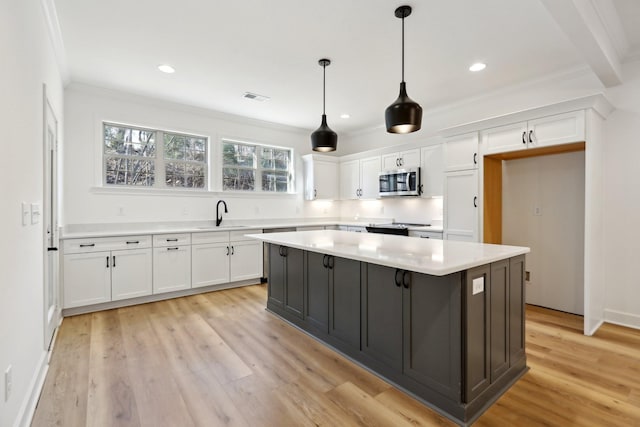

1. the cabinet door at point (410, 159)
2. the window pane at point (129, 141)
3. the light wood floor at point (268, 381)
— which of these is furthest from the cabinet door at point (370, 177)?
the window pane at point (129, 141)

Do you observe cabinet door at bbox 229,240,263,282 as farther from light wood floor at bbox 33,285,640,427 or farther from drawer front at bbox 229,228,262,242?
light wood floor at bbox 33,285,640,427

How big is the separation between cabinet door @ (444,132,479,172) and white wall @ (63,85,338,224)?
3056 mm

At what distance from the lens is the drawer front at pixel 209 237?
4406mm

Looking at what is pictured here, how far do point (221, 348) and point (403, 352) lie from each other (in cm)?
158

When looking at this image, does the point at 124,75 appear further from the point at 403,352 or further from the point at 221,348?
the point at 403,352

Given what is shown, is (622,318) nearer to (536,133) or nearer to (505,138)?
(536,133)

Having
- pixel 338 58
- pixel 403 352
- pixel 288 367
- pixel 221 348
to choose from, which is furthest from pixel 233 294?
pixel 338 58

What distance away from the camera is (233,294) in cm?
446

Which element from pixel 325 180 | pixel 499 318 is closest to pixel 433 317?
pixel 499 318

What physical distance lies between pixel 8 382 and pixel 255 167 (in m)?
4.50

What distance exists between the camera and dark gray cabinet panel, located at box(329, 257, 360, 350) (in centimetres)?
249

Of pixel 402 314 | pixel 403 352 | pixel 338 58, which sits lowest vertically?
pixel 403 352

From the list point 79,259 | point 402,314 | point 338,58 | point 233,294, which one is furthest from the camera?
point 233,294

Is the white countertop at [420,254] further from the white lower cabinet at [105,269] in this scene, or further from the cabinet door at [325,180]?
the cabinet door at [325,180]
